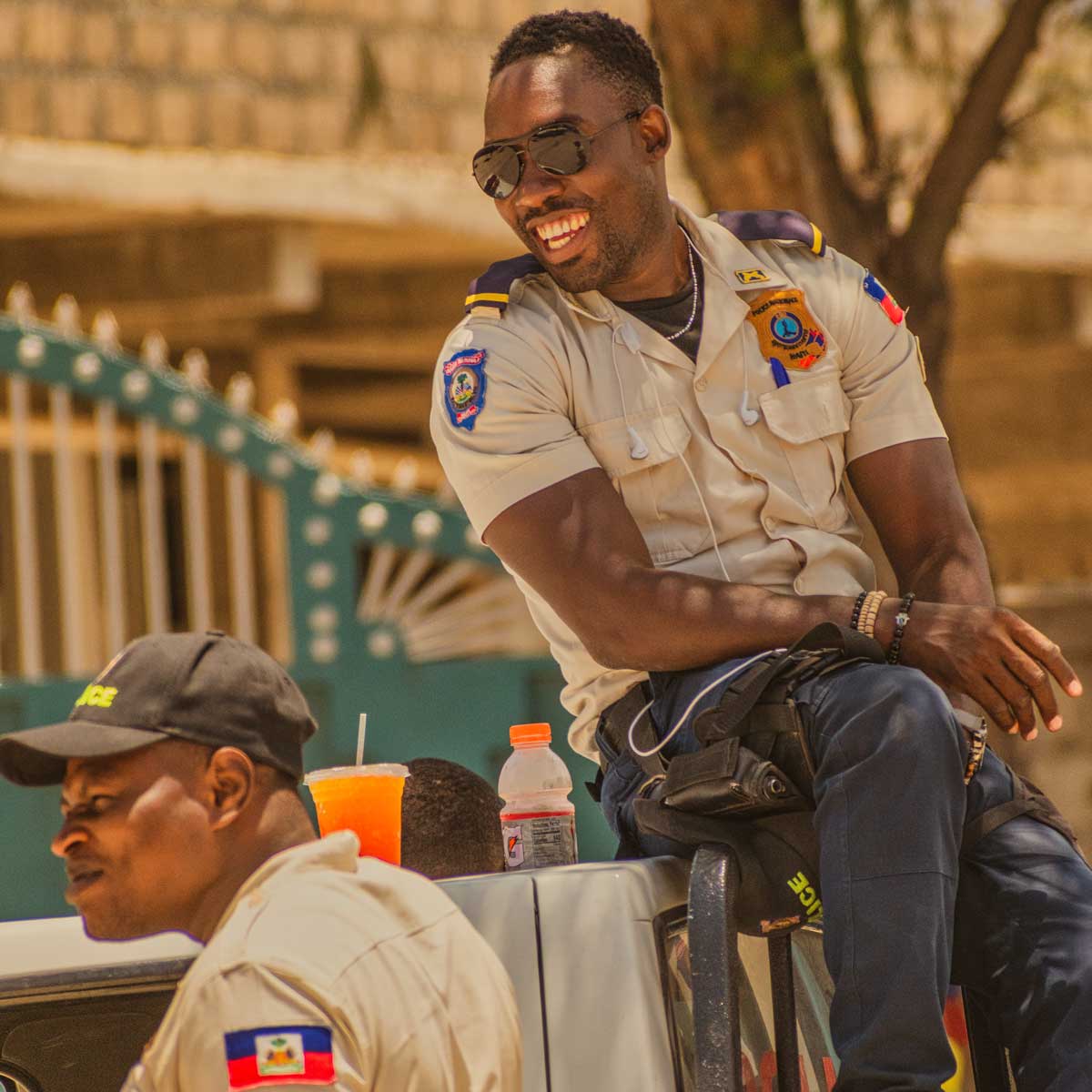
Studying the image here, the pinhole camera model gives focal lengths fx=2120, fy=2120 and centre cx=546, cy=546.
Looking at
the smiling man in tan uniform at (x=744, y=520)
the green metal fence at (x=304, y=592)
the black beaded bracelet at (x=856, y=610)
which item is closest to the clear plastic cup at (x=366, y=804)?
the smiling man in tan uniform at (x=744, y=520)

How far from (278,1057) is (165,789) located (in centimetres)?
43

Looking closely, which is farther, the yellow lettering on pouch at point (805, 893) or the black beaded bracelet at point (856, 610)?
the black beaded bracelet at point (856, 610)

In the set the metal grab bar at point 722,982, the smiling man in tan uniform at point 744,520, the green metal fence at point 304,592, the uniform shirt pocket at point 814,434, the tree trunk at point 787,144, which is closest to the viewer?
the metal grab bar at point 722,982

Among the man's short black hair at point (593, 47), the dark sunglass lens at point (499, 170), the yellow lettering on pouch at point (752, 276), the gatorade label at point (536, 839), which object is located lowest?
the gatorade label at point (536, 839)

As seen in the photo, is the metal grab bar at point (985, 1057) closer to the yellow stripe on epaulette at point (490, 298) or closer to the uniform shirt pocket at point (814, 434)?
the uniform shirt pocket at point (814, 434)

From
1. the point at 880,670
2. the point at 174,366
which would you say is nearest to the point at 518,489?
the point at 880,670

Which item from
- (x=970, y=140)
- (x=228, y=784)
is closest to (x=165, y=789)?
(x=228, y=784)

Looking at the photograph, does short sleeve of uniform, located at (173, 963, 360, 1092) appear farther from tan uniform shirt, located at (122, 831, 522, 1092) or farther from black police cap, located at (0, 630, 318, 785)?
black police cap, located at (0, 630, 318, 785)

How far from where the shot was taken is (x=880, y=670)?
8.71 ft

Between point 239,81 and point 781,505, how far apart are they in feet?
A: 16.5

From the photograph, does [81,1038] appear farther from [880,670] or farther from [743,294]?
[743,294]

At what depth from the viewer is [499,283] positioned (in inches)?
127

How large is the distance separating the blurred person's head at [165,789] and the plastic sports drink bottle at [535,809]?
30.2 inches

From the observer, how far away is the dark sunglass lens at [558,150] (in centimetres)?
A: 319
